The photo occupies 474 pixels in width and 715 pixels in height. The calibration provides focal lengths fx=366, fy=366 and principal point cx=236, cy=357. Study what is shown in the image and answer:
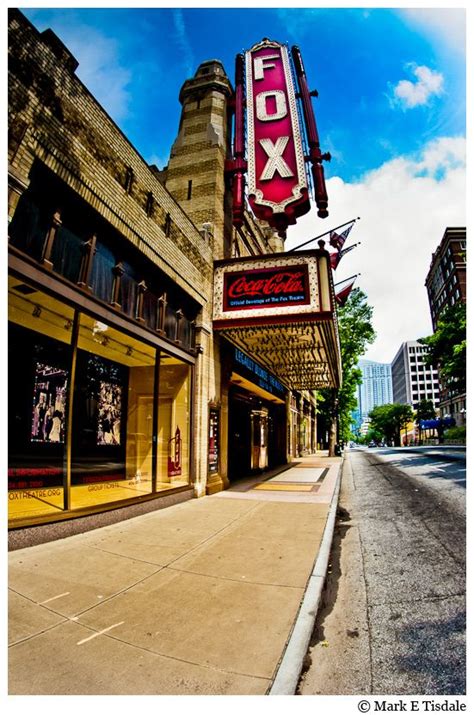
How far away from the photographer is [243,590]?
3.96m

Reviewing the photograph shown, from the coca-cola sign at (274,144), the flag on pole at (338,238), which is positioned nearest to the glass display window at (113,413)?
the coca-cola sign at (274,144)

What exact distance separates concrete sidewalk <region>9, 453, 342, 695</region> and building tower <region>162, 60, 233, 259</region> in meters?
9.40

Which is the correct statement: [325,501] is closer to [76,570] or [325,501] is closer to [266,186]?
[76,570]

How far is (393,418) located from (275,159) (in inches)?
4687

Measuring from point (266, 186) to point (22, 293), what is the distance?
27.2 feet

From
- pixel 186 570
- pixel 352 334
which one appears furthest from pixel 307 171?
pixel 352 334

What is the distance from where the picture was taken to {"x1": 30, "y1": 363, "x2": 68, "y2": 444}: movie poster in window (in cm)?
728

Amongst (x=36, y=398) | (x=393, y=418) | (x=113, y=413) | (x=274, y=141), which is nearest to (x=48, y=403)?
(x=36, y=398)

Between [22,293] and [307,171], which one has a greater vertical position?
[307,171]

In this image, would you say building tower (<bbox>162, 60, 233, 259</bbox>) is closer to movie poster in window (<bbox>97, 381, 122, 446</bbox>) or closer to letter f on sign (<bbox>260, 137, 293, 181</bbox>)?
letter f on sign (<bbox>260, 137, 293, 181</bbox>)

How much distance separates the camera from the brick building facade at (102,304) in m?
5.52

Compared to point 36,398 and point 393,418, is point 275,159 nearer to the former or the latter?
point 36,398

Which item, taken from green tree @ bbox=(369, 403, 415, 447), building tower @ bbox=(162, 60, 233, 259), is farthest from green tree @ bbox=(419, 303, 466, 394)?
green tree @ bbox=(369, 403, 415, 447)

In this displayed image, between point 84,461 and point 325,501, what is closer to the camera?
point 84,461
